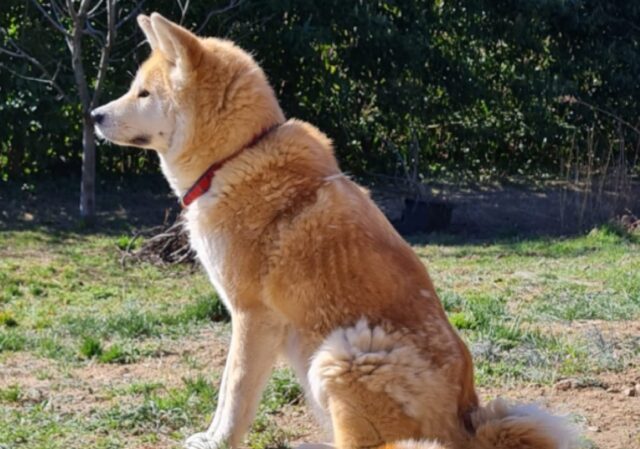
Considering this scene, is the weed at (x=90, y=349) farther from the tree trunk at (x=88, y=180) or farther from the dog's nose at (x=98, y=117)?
the tree trunk at (x=88, y=180)

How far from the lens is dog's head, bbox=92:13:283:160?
4910mm

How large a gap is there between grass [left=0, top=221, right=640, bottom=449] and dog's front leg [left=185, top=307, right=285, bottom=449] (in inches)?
13.0

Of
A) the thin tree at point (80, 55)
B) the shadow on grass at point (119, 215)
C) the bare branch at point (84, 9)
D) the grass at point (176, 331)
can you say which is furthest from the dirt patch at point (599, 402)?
the bare branch at point (84, 9)

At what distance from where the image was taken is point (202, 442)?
15.6ft

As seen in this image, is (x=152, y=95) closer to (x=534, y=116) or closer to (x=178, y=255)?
(x=178, y=255)

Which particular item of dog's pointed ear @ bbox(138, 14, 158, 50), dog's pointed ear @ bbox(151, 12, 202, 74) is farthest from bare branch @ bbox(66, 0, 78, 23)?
dog's pointed ear @ bbox(151, 12, 202, 74)

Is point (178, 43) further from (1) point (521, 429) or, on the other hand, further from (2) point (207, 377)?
(1) point (521, 429)

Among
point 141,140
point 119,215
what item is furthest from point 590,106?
point 141,140

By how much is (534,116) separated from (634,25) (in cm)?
200

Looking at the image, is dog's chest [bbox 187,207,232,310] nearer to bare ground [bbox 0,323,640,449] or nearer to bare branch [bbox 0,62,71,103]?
bare ground [bbox 0,323,640,449]

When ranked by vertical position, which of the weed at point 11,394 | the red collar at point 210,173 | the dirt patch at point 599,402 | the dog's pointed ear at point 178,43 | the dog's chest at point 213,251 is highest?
the dog's pointed ear at point 178,43

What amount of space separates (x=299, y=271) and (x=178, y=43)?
116 cm

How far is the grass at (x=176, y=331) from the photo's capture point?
533 cm

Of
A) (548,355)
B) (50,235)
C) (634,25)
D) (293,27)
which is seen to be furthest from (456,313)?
(634,25)
